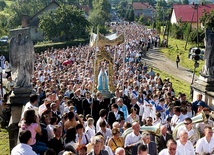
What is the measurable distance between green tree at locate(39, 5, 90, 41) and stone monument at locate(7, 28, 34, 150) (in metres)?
35.5

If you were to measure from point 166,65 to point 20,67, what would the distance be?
24044 mm

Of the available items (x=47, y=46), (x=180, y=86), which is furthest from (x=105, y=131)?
(x=47, y=46)

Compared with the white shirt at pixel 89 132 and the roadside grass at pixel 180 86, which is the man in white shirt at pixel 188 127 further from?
the roadside grass at pixel 180 86

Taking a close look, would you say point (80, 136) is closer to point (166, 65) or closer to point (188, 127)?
point (188, 127)

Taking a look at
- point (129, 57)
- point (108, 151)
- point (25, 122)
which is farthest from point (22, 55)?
point (129, 57)

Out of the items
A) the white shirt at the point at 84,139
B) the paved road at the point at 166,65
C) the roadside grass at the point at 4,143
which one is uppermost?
the white shirt at the point at 84,139

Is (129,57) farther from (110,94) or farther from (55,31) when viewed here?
(55,31)

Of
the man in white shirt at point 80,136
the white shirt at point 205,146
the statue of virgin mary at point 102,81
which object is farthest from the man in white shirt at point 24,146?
the statue of virgin mary at point 102,81

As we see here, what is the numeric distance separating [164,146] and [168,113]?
10.9ft

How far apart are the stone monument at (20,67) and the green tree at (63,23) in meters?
35.5

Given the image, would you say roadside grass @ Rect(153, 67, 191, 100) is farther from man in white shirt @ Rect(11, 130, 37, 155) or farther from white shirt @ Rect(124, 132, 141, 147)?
man in white shirt @ Rect(11, 130, 37, 155)

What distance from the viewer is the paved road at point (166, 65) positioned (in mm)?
28900

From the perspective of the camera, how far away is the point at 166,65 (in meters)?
32.9

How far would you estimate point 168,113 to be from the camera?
11.6 metres
